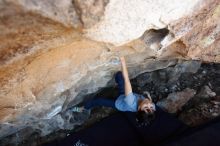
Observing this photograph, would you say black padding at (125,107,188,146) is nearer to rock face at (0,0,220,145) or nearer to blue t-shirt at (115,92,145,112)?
blue t-shirt at (115,92,145,112)

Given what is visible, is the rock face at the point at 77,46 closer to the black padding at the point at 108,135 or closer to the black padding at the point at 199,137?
the black padding at the point at 108,135

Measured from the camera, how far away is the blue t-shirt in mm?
2426

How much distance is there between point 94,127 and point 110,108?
313 millimetres

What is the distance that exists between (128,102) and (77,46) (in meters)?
0.72

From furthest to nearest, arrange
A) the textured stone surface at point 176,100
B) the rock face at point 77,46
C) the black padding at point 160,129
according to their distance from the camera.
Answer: the textured stone surface at point 176,100
the black padding at point 160,129
the rock face at point 77,46

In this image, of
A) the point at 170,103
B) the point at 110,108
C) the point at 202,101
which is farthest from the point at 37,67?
the point at 202,101

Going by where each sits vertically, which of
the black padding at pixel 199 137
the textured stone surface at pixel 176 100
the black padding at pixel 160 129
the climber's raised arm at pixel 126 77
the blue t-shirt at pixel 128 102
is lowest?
the black padding at pixel 199 137

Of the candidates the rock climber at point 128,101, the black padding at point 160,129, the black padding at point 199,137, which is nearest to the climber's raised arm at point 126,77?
the rock climber at point 128,101

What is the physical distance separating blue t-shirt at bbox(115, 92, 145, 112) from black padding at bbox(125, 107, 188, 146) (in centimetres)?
13

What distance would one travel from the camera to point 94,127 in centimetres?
259

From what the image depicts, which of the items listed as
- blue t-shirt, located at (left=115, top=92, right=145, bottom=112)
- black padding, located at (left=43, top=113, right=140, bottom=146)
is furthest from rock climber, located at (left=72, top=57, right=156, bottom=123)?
black padding, located at (left=43, top=113, right=140, bottom=146)

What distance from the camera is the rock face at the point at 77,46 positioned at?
1427 millimetres

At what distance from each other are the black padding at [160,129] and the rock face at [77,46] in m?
0.39

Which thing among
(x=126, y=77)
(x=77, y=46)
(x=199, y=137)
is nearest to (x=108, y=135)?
(x=126, y=77)
